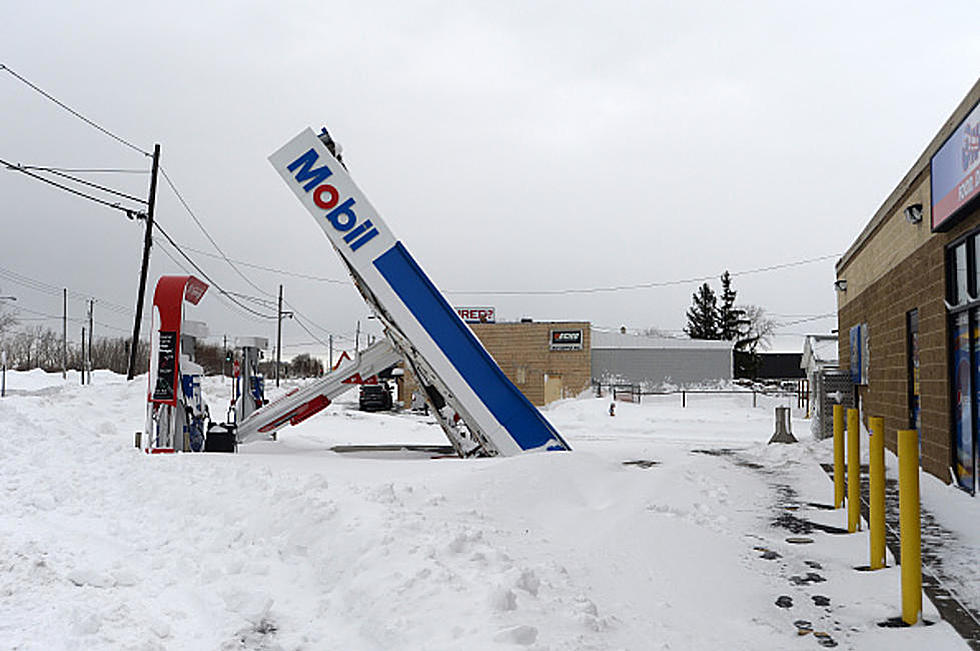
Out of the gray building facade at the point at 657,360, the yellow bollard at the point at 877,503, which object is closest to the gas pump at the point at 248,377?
the yellow bollard at the point at 877,503

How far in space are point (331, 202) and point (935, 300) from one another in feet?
28.8

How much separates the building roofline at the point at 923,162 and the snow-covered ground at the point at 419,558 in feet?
14.7

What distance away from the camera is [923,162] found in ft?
39.2

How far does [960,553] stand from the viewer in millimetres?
7027

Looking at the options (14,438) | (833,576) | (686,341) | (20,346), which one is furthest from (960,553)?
(20,346)

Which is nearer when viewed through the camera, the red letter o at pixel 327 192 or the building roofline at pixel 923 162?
the building roofline at pixel 923 162

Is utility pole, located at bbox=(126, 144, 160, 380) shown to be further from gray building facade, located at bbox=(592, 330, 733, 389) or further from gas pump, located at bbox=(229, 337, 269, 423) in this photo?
gray building facade, located at bbox=(592, 330, 733, 389)

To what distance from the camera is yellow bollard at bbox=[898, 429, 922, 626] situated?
17.2ft

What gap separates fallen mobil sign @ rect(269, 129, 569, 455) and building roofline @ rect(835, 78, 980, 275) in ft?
22.0

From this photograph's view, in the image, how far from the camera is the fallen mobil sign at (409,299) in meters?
12.3

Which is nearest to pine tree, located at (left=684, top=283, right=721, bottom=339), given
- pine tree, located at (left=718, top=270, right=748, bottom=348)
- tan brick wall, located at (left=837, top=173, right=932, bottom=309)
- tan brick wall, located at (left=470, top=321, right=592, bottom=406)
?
pine tree, located at (left=718, top=270, right=748, bottom=348)

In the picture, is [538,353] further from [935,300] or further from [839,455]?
[839,455]

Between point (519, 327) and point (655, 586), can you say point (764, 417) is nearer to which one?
point (519, 327)

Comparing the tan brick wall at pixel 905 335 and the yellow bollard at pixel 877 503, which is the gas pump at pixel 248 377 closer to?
the tan brick wall at pixel 905 335
